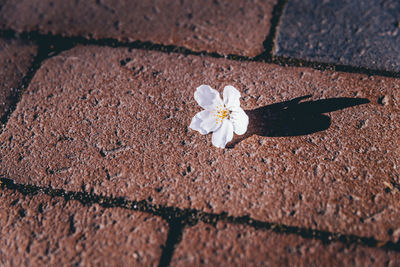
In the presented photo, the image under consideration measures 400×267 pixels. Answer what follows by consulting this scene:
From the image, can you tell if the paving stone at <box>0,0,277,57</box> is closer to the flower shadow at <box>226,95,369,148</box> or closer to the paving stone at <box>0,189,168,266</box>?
the flower shadow at <box>226,95,369,148</box>

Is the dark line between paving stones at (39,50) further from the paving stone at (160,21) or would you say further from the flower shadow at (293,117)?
the flower shadow at (293,117)

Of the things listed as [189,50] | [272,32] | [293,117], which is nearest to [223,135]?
[293,117]

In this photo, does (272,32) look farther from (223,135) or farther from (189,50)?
(223,135)

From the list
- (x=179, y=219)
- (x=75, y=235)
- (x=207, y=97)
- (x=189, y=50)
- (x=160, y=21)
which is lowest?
(x=75, y=235)

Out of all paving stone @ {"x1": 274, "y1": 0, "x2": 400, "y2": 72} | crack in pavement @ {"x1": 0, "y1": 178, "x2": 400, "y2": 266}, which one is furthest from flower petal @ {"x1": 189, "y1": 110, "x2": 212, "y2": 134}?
paving stone @ {"x1": 274, "y1": 0, "x2": 400, "y2": 72}

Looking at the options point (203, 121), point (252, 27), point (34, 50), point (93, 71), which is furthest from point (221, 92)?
point (34, 50)

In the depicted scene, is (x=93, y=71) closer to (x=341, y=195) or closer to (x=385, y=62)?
(x=341, y=195)
